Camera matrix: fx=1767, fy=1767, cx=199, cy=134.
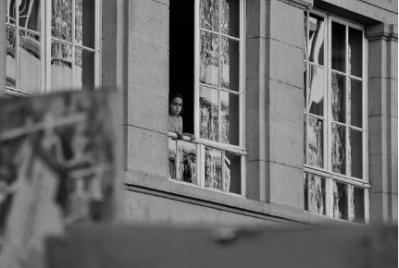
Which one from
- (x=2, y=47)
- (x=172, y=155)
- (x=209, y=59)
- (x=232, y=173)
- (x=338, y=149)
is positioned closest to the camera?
(x=2, y=47)

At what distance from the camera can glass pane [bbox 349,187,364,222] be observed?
2962 centimetres

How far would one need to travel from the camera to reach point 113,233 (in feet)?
24.0

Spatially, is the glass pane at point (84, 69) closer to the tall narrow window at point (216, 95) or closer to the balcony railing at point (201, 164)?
the balcony railing at point (201, 164)

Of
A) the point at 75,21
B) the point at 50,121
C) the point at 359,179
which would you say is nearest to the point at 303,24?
the point at 359,179

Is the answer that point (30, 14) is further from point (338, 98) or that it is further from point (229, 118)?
point (338, 98)

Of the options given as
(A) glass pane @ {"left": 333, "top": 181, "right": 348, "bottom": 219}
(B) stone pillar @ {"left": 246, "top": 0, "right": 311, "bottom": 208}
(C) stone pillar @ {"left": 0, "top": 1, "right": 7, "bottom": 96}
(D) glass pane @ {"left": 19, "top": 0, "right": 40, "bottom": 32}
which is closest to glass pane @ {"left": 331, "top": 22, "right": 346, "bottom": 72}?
(B) stone pillar @ {"left": 246, "top": 0, "right": 311, "bottom": 208}

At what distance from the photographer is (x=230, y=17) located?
2722 cm

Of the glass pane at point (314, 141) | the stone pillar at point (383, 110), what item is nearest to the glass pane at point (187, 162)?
the glass pane at point (314, 141)

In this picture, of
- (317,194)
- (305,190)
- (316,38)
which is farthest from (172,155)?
(316,38)

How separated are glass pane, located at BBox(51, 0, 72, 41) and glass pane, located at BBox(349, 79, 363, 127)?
770 cm

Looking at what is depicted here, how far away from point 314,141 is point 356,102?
5.50ft

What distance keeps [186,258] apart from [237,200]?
19082 mm

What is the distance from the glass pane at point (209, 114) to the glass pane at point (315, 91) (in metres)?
2.73

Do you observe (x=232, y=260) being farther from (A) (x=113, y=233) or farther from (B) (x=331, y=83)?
(B) (x=331, y=83)
